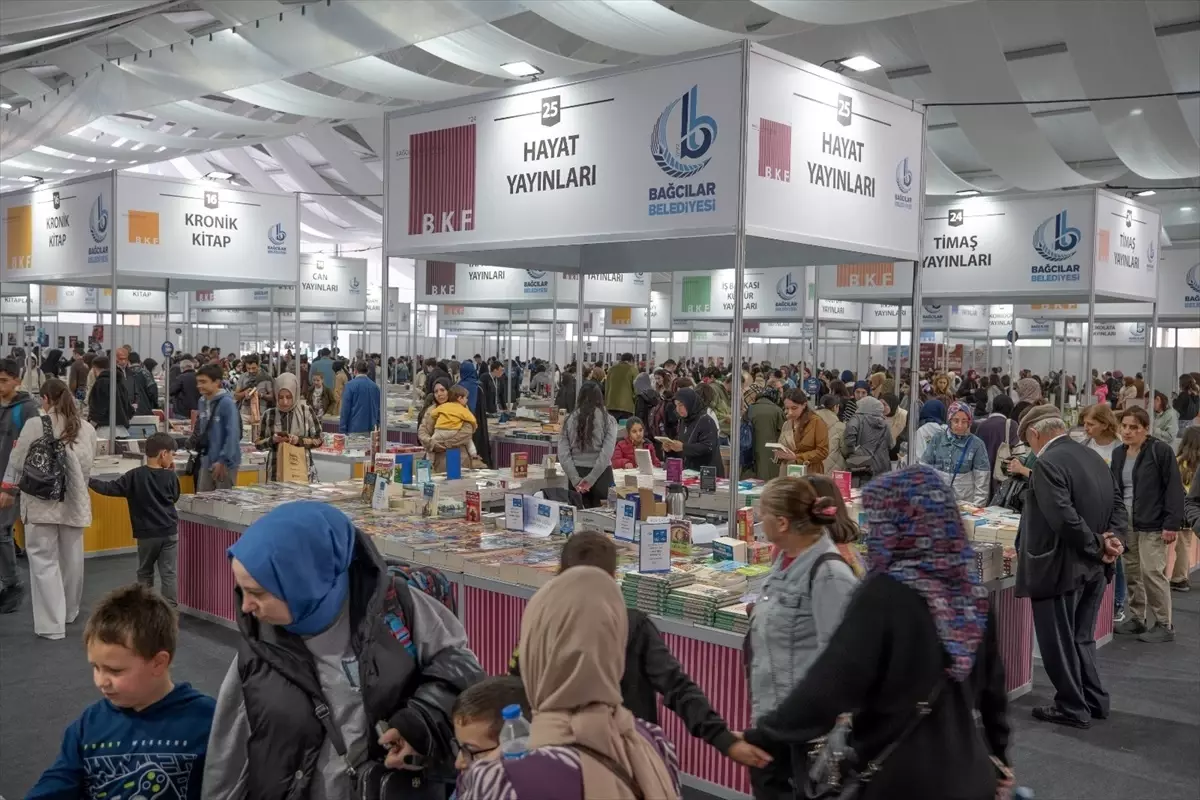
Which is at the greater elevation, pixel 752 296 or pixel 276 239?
pixel 276 239

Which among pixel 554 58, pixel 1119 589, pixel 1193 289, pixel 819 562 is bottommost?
pixel 1119 589

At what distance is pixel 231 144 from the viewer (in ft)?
59.3

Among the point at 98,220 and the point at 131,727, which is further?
the point at 98,220

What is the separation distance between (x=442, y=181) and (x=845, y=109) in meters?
2.22

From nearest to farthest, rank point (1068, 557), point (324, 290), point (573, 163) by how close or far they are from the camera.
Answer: point (1068, 557), point (573, 163), point (324, 290)

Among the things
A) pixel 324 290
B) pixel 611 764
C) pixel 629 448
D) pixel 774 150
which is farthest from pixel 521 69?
pixel 611 764

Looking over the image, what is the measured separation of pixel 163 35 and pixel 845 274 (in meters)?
7.89

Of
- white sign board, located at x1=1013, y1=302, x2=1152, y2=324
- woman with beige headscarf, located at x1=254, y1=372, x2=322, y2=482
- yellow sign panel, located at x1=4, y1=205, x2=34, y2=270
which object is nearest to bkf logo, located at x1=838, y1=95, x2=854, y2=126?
woman with beige headscarf, located at x1=254, y1=372, x2=322, y2=482

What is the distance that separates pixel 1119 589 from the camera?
6.85m

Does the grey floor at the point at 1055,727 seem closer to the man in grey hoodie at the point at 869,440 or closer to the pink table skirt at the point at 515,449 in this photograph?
the man in grey hoodie at the point at 869,440

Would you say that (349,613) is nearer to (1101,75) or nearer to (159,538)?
(159,538)

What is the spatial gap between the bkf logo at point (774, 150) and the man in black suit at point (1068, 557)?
1767 mm

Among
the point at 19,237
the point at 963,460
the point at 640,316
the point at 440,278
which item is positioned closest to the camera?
the point at 963,460

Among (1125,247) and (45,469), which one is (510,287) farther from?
(45,469)
